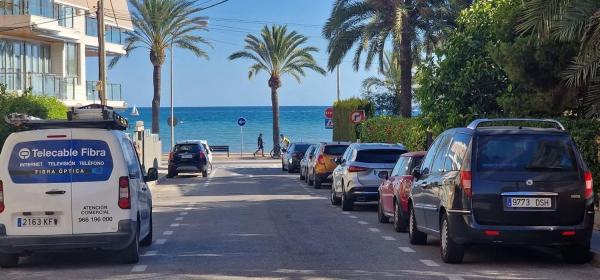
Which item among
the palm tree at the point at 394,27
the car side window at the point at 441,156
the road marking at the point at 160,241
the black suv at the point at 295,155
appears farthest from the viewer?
the black suv at the point at 295,155

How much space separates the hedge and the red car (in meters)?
28.8

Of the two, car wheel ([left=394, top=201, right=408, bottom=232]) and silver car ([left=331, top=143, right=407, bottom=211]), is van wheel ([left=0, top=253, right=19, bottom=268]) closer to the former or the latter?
car wheel ([left=394, top=201, right=408, bottom=232])

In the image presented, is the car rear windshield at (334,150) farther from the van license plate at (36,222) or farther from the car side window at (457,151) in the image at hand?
the van license plate at (36,222)

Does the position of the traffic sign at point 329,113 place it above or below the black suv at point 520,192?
above

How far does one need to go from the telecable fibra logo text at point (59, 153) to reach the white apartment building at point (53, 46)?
87.3 ft

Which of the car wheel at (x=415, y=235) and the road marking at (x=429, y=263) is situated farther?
the car wheel at (x=415, y=235)

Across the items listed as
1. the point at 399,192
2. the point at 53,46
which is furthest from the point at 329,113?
the point at 399,192

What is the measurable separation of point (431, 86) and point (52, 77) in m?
23.4

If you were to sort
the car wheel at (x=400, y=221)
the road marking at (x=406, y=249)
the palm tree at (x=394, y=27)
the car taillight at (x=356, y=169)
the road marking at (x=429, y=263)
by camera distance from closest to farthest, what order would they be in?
the road marking at (x=429, y=263)
the road marking at (x=406, y=249)
the car wheel at (x=400, y=221)
the car taillight at (x=356, y=169)
the palm tree at (x=394, y=27)

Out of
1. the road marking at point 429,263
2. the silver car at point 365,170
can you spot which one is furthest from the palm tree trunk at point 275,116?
the road marking at point 429,263

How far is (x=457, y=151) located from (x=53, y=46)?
36.6 meters

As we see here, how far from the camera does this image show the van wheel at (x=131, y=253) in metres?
12.4

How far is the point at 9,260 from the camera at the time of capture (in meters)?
12.5

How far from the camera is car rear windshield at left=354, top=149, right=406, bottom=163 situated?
2227 centimetres
